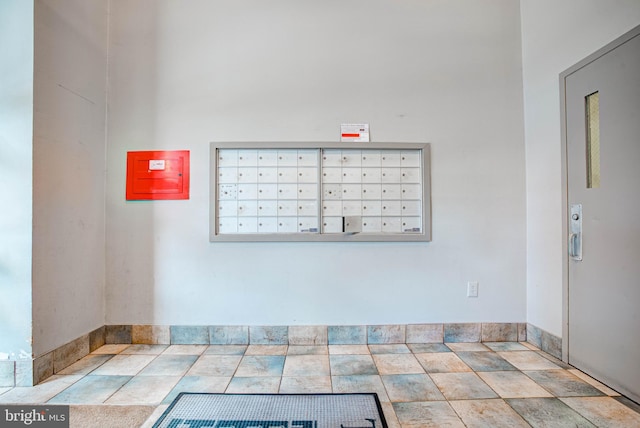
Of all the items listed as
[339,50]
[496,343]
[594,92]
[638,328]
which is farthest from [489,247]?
[339,50]

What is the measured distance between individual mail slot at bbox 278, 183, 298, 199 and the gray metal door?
196 cm

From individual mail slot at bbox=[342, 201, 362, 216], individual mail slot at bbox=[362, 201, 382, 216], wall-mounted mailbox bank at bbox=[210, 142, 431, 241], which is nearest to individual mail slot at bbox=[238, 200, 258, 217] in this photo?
wall-mounted mailbox bank at bbox=[210, 142, 431, 241]

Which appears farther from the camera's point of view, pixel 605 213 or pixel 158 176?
pixel 158 176

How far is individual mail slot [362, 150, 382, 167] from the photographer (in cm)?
241

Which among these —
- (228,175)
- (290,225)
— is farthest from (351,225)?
(228,175)

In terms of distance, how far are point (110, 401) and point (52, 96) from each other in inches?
76.0

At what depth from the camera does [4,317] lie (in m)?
1.76

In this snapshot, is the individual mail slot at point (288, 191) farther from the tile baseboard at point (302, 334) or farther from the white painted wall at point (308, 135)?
the tile baseboard at point (302, 334)

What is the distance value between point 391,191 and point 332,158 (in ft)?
1.83

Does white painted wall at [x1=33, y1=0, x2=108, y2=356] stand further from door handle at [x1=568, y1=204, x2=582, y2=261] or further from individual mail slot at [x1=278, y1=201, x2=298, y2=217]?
door handle at [x1=568, y1=204, x2=582, y2=261]

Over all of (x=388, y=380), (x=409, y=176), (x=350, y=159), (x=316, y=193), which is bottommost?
(x=388, y=380)

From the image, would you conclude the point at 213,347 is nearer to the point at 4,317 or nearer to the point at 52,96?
the point at 4,317

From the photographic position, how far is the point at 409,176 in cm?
242

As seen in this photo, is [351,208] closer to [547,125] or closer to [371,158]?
[371,158]
